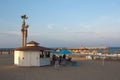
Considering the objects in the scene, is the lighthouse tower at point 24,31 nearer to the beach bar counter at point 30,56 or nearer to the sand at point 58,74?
the beach bar counter at point 30,56

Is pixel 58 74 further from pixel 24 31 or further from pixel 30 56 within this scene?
pixel 24 31

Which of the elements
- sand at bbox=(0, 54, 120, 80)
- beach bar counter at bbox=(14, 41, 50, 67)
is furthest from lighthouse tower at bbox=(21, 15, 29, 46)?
sand at bbox=(0, 54, 120, 80)

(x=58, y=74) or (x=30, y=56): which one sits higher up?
(x=30, y=56)

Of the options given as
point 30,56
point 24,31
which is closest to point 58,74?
point 30,56

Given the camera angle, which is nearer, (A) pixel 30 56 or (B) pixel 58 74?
(B) pixel 58 74

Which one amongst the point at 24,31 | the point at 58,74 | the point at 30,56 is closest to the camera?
the point at 58,74

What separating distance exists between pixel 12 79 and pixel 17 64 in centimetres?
1133

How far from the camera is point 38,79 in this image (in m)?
15.5

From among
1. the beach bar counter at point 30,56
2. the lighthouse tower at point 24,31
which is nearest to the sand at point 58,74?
the beach bar counter at point 30,56

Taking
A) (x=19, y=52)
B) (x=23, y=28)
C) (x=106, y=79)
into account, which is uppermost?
(x=23, y=28)

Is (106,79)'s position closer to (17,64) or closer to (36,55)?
(36,55)

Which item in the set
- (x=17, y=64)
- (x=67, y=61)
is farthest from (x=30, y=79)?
(x=67, y=61)

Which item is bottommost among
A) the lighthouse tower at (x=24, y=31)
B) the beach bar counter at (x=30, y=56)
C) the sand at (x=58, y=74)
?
the sand at (x=58, y=74)

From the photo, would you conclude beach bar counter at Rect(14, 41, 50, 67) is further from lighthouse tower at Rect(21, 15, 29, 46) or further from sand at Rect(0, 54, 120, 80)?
lighthouse tower at Rect(21, 15, 29, 46)
